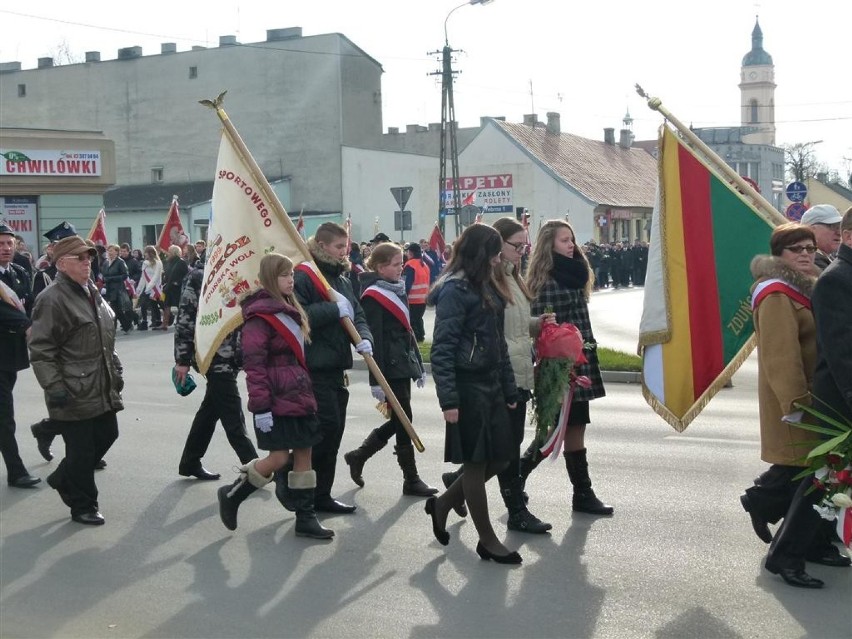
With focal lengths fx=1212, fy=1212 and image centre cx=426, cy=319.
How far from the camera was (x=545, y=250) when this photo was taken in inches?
288

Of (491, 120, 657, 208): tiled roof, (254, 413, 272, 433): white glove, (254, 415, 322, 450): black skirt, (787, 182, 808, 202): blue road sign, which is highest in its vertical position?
(491, 120, 657, 208): tiled roof

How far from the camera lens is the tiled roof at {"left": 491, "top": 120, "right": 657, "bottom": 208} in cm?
5944

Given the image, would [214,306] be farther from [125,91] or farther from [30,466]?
[125,91]

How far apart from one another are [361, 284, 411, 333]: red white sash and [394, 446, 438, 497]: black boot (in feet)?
2.94

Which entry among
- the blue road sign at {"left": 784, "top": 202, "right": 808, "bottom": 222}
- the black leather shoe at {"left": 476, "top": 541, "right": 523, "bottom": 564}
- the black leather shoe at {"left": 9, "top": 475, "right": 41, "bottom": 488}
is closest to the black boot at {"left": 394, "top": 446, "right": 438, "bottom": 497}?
the black leather shoe at {"left": 476, "top": 541, "right": 523, "bottom": 564}

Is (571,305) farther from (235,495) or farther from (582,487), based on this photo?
(235,495)

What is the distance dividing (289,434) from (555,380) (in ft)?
5.19

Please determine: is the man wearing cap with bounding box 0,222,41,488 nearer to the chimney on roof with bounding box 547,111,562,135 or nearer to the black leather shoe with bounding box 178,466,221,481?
the black leather shoe with bounding box 178,466,221,481

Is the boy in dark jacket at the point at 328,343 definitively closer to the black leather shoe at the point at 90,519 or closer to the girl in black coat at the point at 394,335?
the girl in black coat at the point at 394,335

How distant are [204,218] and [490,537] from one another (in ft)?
150

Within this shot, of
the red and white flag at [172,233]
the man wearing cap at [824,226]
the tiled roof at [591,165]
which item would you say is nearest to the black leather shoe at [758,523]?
the man wearing cap at [824,226]

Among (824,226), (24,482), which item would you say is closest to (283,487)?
(24,482)

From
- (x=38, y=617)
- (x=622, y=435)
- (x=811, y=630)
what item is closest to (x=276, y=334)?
(x=38, y=617)

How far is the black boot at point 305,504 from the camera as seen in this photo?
7.01 meters
